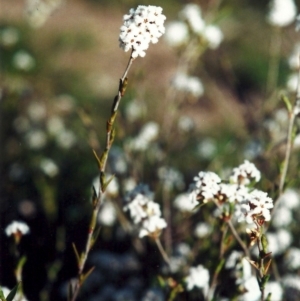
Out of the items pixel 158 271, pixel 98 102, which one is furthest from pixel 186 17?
pixel 98 102

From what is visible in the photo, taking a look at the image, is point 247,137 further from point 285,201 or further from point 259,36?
point 259,36

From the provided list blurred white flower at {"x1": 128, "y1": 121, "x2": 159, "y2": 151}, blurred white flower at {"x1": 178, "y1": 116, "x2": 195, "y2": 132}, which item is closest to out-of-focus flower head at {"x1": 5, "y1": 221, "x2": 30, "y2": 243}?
blurred white flower at {"x1": 128, "y1": 121, "x2": 159, "y2": 151}

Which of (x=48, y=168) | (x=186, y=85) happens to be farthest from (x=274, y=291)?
(x=48, y=168)

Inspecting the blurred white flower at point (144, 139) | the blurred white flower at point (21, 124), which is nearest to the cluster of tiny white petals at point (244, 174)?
the blurred white flower at point (144, 139)

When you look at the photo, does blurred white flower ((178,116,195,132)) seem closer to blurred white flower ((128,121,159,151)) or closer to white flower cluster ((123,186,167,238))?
blurred white flower ((128,121,159,151))

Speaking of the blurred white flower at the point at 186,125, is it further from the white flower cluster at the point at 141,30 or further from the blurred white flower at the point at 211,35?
the white flower cluster at the point at 141,30

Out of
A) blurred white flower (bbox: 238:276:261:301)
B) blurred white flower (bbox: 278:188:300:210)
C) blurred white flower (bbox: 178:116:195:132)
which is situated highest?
blurred white flower (bbox: 178:116:195:132)
